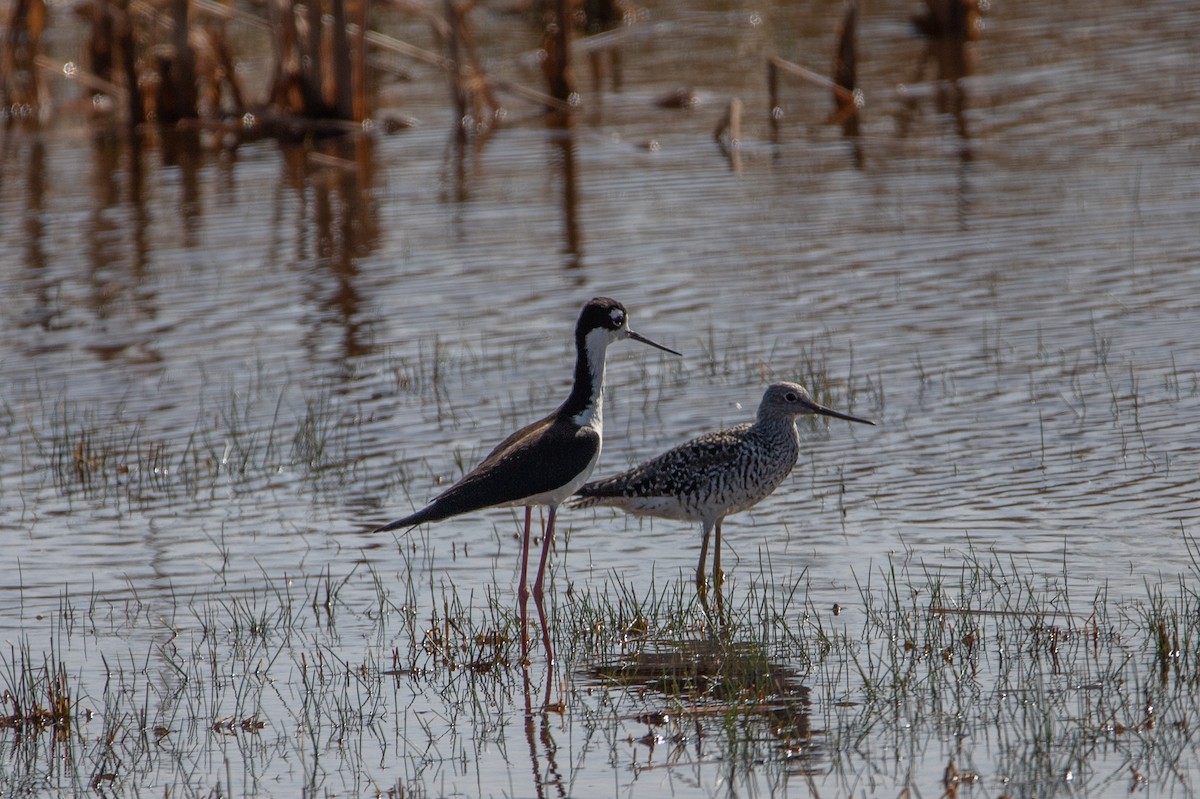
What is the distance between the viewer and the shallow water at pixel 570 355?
27.4ft

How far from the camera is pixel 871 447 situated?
36.1 feet

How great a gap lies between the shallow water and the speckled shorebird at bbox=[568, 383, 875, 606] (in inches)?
13.1

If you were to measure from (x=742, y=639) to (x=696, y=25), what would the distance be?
2384 cm

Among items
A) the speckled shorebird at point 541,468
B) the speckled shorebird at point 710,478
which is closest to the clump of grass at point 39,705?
the speckled shorebird at point 541,468

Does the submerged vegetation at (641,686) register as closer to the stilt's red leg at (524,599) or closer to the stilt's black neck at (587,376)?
the stilt's red leg at (524,599)

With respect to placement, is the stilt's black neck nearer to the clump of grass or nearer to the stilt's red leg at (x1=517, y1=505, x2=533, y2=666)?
the stilt's red leg at (x1=517, y1=505, x2=533, y2=666)

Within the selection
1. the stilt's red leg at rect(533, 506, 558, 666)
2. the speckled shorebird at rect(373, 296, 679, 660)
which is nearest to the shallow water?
the stilt's red leg at rect(533, 506, 558, 666)

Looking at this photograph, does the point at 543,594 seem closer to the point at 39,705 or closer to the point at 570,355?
the point at 39,705

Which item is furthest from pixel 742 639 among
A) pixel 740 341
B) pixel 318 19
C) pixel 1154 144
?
pixel 318 19

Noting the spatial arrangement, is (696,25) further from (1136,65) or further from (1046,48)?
(1136,65)

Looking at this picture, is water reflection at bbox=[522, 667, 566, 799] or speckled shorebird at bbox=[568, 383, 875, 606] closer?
water reflection at bbox=[522, 667, 566, 799]

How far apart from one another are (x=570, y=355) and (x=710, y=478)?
15.8 feet

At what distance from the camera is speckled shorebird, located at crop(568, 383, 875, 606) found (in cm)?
896

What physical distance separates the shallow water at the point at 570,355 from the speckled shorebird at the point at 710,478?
0.33 m
